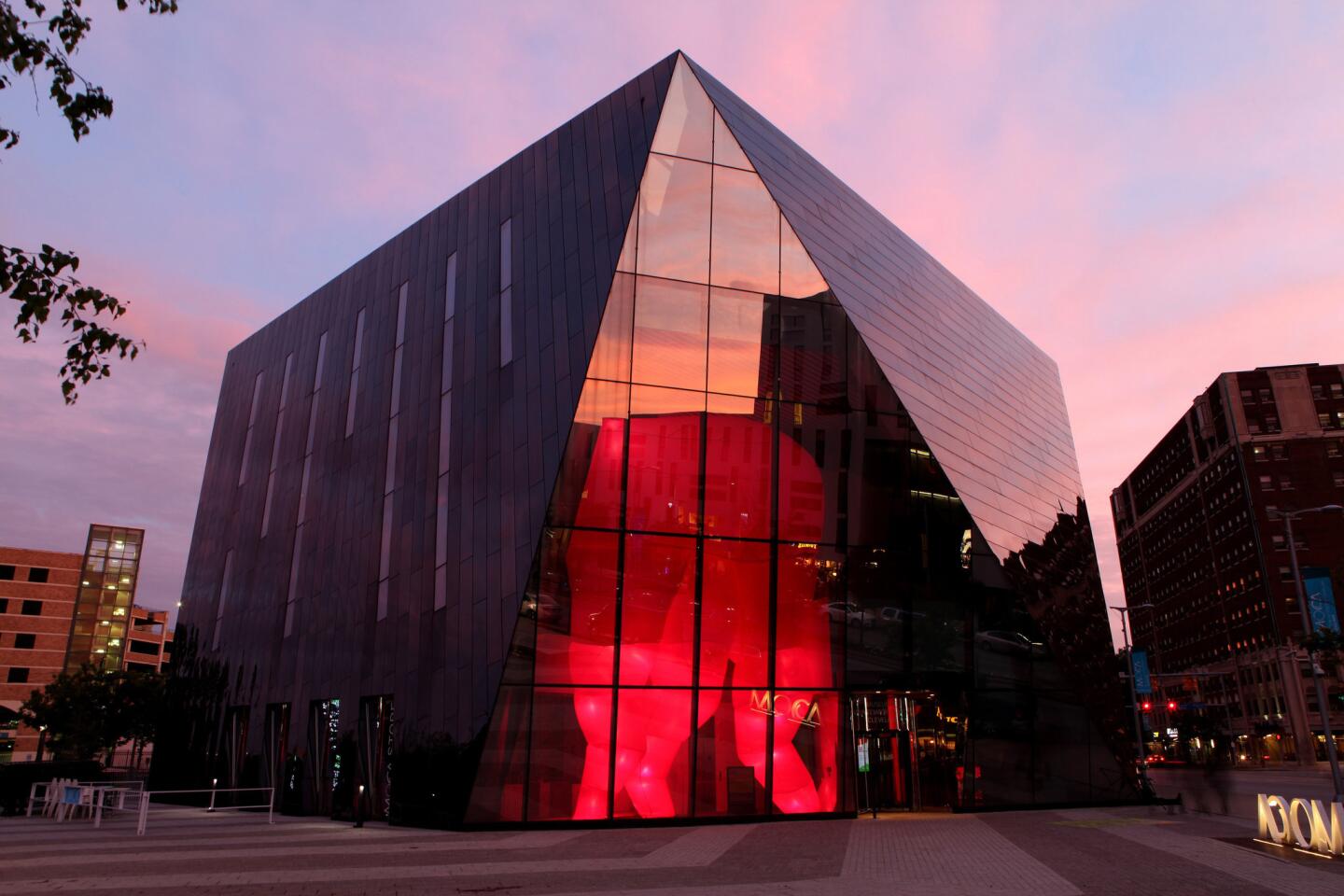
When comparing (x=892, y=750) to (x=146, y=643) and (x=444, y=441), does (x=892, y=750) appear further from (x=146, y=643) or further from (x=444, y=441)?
(x=146, y=643)

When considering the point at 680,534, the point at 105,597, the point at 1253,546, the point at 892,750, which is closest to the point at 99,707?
the point at 680,534

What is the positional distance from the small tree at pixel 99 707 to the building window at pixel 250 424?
23.3 m

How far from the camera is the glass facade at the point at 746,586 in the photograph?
895 inches

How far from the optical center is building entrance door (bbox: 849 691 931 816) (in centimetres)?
2712

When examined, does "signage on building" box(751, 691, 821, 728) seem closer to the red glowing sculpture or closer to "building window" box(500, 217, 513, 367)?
the red glowing sculpture

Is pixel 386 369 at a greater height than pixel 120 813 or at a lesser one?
greater

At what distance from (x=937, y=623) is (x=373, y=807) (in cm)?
1896

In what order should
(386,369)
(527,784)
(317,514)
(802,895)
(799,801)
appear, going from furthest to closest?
(317,514), (386,369), (799,801), (527,784), (802,895)

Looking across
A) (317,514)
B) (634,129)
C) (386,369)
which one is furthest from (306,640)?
(634,129)

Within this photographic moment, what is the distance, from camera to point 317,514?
37062 mm

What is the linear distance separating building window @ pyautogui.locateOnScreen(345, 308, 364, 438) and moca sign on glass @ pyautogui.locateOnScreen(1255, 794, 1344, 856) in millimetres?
32113

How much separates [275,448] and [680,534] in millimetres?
27225

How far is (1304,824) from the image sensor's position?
18.4 m

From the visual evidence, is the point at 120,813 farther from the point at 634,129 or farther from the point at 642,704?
the point at 634,129
